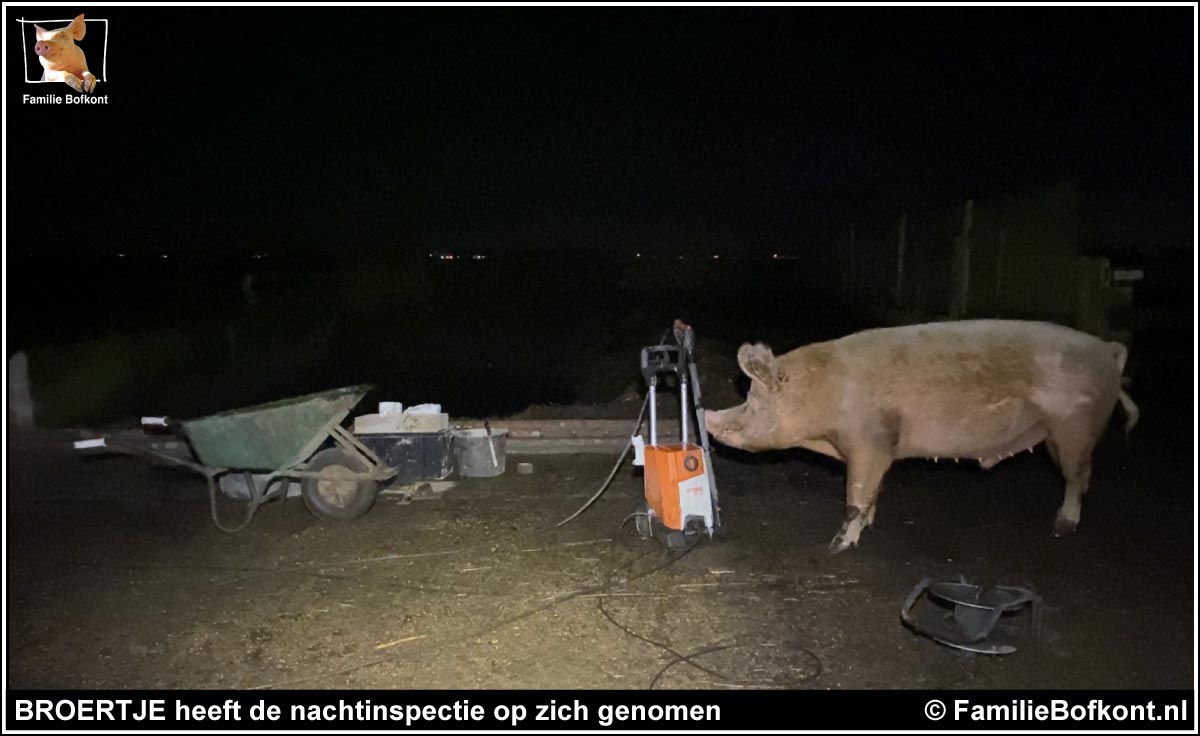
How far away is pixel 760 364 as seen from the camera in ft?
20.1

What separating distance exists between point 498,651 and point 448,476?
356 centimetres

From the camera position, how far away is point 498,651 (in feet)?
14.8

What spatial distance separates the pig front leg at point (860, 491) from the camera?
600 centimetres

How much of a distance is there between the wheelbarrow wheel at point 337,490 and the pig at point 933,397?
3.03 m

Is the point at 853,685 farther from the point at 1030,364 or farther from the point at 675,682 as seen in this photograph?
the point at 1030,364

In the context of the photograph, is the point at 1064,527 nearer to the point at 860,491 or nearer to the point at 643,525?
the point at 860,491

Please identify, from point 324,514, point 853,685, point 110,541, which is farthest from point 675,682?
point 110,541

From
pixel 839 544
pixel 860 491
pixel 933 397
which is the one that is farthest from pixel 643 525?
pixel 933 397

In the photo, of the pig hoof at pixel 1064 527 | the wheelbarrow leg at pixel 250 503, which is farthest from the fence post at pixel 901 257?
the wheelbarrow leg at pixel 250 503

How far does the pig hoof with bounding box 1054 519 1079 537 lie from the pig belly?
2.13ft

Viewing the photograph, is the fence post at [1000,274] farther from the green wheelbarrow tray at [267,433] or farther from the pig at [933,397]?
the green wheelbarrow tray at [267,433]

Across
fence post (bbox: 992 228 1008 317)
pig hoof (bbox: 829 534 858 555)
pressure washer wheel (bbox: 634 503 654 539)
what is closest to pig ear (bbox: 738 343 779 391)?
pig hoof (bbox: 829 534 858 555)

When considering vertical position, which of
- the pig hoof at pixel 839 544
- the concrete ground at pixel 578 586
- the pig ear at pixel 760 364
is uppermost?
the pig ear at pixel 760 364

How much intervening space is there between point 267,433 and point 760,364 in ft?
12.3
